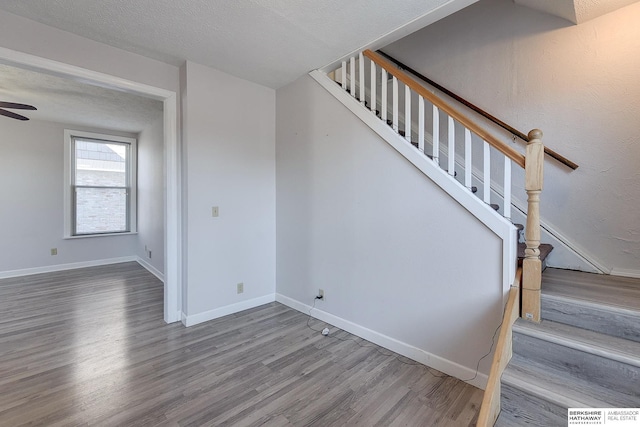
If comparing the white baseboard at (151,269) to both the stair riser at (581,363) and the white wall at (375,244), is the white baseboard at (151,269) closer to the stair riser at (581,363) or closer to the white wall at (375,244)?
the white wall at (375,244)

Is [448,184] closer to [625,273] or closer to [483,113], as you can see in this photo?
[483,113]

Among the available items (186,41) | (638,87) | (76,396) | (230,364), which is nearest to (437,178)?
(638,87)

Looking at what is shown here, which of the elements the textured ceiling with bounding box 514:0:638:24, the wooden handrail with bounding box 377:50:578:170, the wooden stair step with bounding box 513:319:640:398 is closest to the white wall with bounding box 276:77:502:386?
the wooden stair step with bounding box 513:319:640:398

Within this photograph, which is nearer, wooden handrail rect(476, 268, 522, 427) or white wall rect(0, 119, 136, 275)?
wooden handrail rect(476, 268, 522, 427)

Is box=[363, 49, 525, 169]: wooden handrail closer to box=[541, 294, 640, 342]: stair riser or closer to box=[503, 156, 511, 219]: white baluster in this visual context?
box=[503, 156, 511, 219]: white baluster

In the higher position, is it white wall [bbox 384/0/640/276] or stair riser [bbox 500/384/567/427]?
white wall [bbox 384/0/640/276]

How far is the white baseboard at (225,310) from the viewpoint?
2736mm

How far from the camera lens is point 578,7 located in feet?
6.82

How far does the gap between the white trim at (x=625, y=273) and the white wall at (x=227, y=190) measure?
316 centimetres

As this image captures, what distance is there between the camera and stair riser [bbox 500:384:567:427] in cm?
124

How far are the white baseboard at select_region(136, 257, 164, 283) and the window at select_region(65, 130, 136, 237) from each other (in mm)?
702

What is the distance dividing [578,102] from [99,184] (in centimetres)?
691

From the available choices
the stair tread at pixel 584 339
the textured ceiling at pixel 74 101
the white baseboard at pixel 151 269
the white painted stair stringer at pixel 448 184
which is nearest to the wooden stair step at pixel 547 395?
the stair tread at pixel 584 339

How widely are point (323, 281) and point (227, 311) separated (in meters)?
1.11
